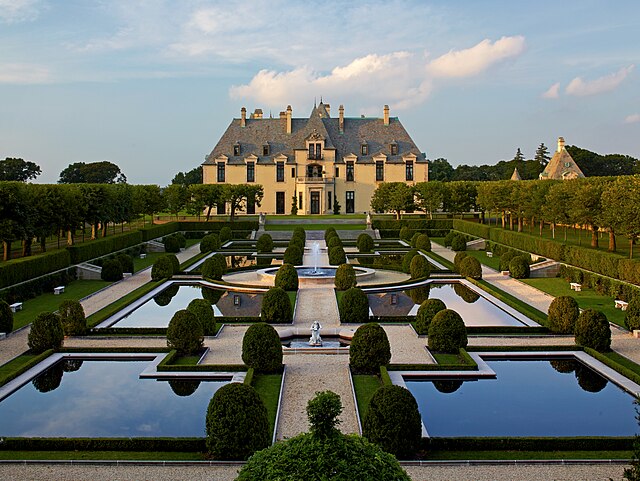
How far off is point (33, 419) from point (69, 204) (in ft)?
75.5

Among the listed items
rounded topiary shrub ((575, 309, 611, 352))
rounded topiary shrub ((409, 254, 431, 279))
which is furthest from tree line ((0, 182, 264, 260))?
rounded topiary shrub ((575, 309, 611, 352))

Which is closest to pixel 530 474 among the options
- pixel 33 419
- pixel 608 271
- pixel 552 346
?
pixel 552 346

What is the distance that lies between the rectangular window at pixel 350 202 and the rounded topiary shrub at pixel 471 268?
121ft

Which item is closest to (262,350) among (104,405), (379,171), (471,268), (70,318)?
(104,405)

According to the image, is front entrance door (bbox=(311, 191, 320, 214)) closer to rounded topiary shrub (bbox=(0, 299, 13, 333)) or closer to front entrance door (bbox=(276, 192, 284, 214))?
front entrance door (bbox=(276, 192, 284, 214))

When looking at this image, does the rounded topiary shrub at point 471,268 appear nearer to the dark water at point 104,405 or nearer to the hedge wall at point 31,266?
the dark water at point 104,405

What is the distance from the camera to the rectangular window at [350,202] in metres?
65.1

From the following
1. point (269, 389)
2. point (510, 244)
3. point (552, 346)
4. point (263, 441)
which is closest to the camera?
point (263, 441)

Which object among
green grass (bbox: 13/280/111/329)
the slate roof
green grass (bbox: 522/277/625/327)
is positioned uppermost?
the slate roof

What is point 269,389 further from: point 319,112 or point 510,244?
point 319,112

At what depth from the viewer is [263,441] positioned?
990 centimetres

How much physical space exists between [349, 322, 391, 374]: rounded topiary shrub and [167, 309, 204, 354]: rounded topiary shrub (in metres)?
4.09

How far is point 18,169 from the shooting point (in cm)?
8256

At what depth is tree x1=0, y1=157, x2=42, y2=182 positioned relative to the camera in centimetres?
8071
